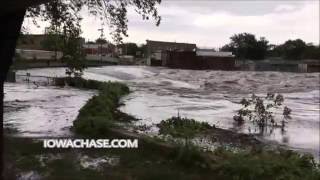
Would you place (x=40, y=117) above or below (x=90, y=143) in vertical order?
below

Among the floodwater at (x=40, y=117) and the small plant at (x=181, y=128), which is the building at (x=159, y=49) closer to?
the floodwater at (x=40, y=117)

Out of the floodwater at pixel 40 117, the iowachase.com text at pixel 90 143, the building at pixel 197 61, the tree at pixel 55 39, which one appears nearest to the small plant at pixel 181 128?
the iowachase.com text at pixel 90 143

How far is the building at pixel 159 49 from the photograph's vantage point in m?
105

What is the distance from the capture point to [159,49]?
123 m

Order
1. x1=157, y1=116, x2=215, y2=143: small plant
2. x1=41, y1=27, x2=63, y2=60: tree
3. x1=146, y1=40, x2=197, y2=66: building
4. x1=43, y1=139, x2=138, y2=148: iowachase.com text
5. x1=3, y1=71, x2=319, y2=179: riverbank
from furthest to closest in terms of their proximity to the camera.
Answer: x1=146, y1=40, x2=197, y2=66: building, x1=157, y1=116, x2=215, y2=143: small plant, x1=43, y1=139, x2=138, y2=148: iowachase.com text, x1=3, y1=71, x2=319, y2=179: riverbank, x1=41, y1=27, x2=63, y2=60: tree

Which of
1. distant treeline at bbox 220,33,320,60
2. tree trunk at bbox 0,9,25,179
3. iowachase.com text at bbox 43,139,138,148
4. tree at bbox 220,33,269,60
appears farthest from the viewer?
tree at bbox 220,33,269,60

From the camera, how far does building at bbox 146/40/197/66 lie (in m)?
105

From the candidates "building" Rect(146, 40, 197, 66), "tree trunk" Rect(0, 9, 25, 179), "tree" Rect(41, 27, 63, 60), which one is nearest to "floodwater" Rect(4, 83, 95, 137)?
"tree" Rect(41, 27, 63, 60)

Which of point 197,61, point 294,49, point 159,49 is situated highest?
point 294,49

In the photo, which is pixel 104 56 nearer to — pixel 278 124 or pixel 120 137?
pixel 278 124

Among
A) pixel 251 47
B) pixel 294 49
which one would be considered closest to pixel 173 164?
pixel 251 47

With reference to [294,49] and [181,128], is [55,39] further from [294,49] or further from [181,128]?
[294,49]

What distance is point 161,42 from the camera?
129375 mm

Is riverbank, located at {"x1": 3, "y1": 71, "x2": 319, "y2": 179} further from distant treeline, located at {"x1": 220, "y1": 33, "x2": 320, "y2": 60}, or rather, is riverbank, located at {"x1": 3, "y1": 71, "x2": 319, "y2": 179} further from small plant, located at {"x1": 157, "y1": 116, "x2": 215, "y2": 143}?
distant treeline, located at {"x1": 220, "y1": 33, "x2": 320, "y2": 60}
